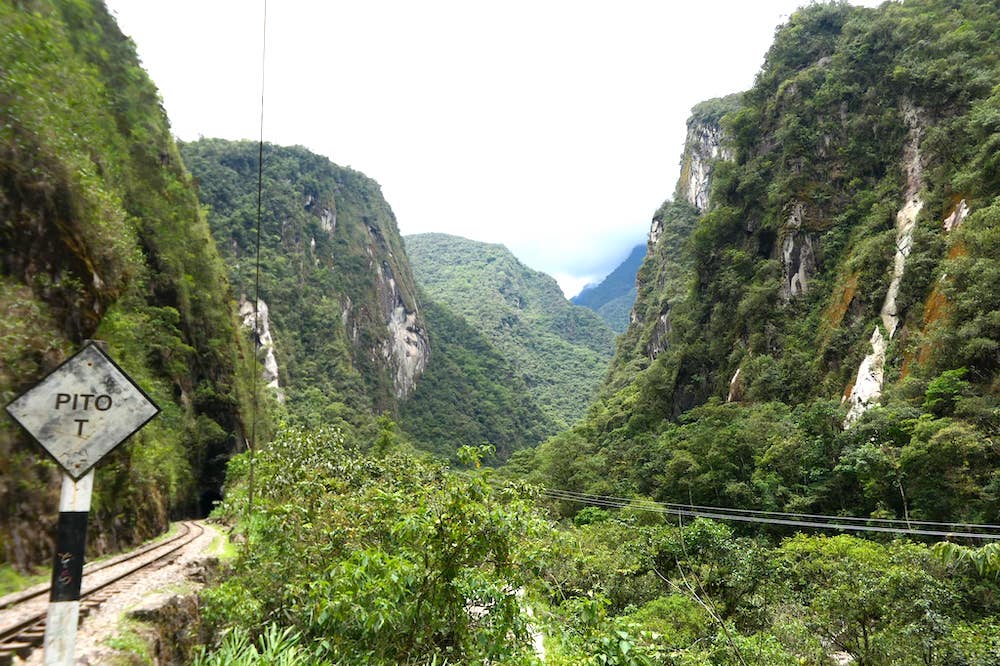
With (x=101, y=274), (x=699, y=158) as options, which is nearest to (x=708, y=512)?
(x=101, y=274)

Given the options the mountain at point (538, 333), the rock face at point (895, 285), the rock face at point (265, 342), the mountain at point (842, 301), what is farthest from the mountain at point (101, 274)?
the mountain at point (538, 333)

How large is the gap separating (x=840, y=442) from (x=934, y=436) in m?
5.54

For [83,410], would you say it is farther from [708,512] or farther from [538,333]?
[538,333]

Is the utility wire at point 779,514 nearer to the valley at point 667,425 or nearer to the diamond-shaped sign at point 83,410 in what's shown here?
the valley at point 667,425

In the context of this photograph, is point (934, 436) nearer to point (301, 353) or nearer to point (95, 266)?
point (95, 266)

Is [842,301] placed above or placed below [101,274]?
above

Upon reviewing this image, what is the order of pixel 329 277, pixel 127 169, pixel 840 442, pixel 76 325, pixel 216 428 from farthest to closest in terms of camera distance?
1. pixel 329 277
2. pixel 216 428
3. pixel 840 442
4. pixel 127 169
5. pixel 76 325

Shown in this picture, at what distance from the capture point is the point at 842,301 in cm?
2816

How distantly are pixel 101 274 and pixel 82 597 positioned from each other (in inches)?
302

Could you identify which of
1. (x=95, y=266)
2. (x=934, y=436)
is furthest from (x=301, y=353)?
(x=934, y=436)

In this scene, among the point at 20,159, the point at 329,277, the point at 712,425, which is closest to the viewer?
the point at 20,159

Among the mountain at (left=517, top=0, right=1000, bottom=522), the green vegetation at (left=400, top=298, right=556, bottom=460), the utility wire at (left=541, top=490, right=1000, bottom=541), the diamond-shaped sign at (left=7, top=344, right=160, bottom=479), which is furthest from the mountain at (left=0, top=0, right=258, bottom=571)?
the green vegetation at (left=400, top=298, right=556, bottom=460)

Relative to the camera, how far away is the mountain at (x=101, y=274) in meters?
8.65

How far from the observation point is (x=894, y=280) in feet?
81.1
